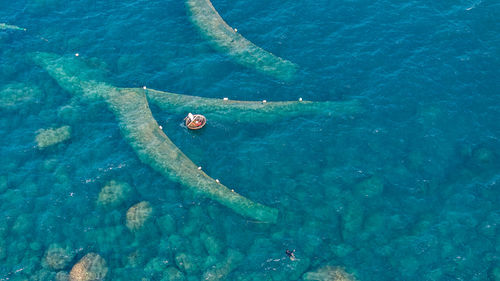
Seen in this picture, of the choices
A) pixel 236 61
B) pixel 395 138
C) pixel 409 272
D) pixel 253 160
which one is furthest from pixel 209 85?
pixel 409 272

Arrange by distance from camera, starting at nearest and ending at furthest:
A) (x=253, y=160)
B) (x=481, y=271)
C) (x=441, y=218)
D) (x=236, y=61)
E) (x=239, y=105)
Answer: (x=481, y=271) → (x=441, y=218) → (x=253, y=160) → (x=239, y=105) → (x=236, y=61)

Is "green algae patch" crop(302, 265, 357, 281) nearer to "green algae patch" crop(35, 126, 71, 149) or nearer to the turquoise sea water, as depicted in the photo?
the turquoise sea water

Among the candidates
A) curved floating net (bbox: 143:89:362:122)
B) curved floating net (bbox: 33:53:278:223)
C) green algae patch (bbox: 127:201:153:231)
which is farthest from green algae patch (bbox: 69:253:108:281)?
curved floating net (bbox: 143:89:362:122)

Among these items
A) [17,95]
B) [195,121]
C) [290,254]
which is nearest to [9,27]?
[17,95]

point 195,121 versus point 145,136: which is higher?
point 195,121

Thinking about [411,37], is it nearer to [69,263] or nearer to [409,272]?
[409,272]

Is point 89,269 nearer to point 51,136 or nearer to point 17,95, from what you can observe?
point 51,136

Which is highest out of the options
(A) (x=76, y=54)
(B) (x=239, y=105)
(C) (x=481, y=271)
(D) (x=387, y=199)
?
(A) (x=76, y=54)
